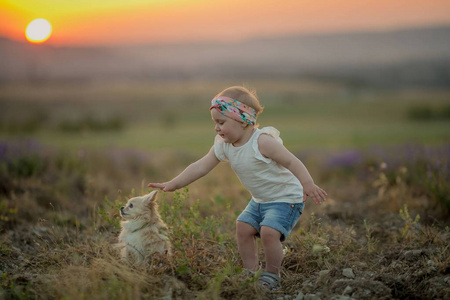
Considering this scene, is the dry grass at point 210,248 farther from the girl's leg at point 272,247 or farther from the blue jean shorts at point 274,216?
the blue jean shorts at point 274,216

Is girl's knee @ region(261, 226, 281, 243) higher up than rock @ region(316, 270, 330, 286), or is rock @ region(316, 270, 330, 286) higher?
girl's knee @ region(261, 226, 281, 243)

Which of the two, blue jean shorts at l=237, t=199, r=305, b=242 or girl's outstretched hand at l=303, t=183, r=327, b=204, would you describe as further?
blue jean shorts at l=237, t=199, r=305, b=242

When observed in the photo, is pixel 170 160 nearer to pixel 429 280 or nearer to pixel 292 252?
pixel 292 252

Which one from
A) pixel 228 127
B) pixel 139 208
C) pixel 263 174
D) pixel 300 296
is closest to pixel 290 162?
pixel 263 174

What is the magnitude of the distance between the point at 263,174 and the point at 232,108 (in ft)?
2.29

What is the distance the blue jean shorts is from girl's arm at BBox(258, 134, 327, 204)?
8.4 inches

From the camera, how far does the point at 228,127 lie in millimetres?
4168

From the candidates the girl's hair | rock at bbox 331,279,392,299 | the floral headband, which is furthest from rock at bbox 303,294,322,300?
the girl's hair

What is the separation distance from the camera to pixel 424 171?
7715 mm

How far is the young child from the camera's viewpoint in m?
4.08

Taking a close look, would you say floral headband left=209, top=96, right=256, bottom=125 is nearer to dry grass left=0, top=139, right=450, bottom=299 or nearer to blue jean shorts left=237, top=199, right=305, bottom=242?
blue jean shorts left=237, top=199, right=305, bottom=242

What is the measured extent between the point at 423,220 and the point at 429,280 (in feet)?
8.06

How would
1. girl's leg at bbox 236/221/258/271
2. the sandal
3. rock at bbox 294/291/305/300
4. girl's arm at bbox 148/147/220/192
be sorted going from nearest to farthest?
rock at bbox 294/291/305/300
the sandal
girl's leg at bbox 236/221/258/271
girl's arm at bbox 148/147/220/192

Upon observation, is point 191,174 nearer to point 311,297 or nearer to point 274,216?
point 274,216
